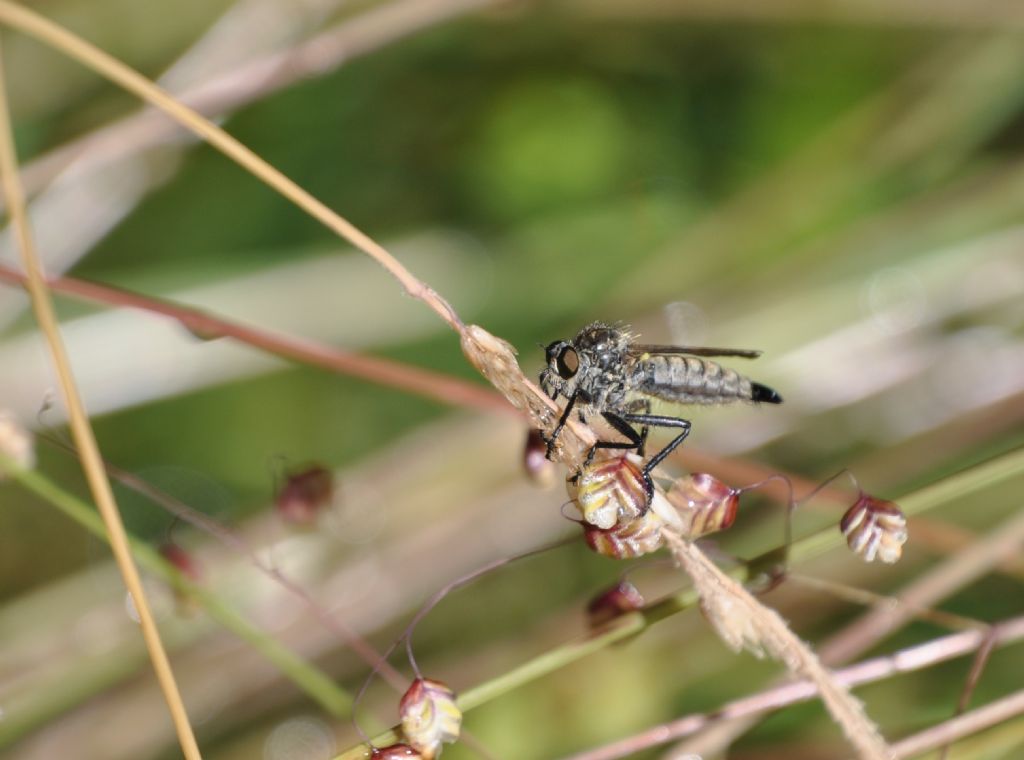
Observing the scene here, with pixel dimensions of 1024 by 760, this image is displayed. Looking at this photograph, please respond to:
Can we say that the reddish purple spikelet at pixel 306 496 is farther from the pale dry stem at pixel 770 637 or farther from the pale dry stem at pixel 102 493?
the pale dry stem at pixel 770 637

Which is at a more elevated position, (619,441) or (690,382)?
(690,382)

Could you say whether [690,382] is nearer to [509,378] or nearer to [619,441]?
[619,441]

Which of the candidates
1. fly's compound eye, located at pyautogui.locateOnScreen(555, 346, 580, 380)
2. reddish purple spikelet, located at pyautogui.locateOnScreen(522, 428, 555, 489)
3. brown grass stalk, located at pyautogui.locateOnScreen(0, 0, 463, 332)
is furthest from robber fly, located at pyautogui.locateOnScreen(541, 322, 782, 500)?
brown grass stalk, located at pyautogui.locateOnScreen(0, 0, 463, 332)

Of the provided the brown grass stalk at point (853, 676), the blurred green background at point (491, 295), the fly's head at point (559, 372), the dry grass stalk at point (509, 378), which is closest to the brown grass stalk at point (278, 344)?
the fly's head at point (559, 372)

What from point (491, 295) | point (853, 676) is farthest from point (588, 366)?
point (491, 295)

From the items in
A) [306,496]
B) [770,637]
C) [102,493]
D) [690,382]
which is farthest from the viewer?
[690,382]
